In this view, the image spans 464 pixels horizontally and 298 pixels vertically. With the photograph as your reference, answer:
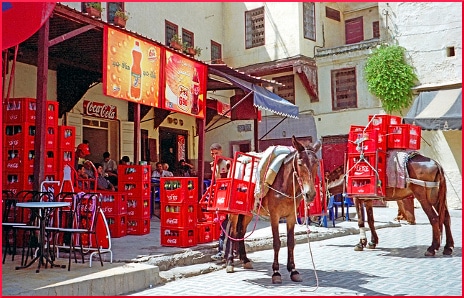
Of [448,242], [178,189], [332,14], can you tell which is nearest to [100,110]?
[178,189]

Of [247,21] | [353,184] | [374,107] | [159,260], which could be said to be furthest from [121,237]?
[247,21]

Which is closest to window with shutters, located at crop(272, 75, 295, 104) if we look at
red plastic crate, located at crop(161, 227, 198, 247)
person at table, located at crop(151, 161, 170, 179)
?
person at table, located at crop(151, 161, 170, 179)

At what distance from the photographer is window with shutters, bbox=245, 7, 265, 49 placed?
2336 cm

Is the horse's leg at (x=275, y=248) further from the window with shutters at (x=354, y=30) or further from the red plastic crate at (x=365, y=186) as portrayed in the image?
the window with shutters at (x=354, y=30)

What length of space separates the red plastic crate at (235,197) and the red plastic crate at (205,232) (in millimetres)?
1965

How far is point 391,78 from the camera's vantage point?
1973cm

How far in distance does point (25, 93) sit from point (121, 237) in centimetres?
529

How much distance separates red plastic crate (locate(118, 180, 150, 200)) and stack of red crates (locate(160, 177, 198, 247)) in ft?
4.65

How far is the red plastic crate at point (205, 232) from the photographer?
360 inches

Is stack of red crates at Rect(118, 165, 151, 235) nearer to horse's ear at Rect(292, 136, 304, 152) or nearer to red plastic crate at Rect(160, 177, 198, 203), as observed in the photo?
red plastic crate at Rect(160, 177, 198, 203)

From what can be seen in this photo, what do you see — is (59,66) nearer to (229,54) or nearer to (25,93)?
(25,93)

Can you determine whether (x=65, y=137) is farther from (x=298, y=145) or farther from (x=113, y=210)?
(x=298, y=145)

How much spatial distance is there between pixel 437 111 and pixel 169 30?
10.4 meters

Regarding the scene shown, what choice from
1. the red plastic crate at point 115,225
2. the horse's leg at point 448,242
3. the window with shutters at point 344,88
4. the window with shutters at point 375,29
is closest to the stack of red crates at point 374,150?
the horse's leg at point 448,242
